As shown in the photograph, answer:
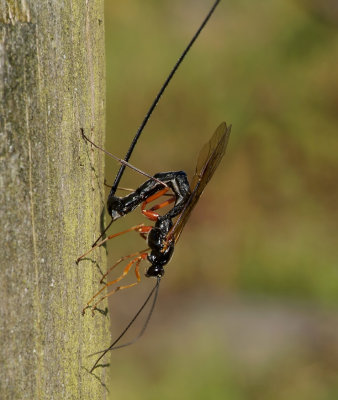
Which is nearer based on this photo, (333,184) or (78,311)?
(78,311)

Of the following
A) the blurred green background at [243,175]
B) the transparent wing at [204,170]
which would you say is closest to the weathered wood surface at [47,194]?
the transparent wing at [204,170]

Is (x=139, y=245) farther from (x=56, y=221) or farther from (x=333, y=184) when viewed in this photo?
(x=56, y=221)

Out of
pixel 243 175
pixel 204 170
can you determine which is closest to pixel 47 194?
pixel 204 170

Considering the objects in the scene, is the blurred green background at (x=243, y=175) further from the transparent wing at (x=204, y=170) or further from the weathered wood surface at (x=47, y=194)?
the weathered wood surface at (x=47, y=194)

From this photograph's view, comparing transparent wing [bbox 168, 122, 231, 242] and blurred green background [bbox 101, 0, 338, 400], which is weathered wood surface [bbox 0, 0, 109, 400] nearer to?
transparent wing [bbox 168, 122, 231, 242]

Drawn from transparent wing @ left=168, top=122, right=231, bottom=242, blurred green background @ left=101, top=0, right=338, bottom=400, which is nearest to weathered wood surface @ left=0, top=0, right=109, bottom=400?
transparent wing @ left=168, top=122, right=231, bottom=242

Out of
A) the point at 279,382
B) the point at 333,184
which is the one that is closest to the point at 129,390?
the point at 279,382
